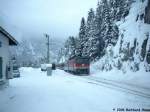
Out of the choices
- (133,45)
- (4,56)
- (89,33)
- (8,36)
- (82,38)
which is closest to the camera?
(4,56)

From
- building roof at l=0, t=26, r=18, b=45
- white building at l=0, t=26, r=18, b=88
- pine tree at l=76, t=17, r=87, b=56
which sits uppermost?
pine tree at l=76, t=17, r=87, b=56

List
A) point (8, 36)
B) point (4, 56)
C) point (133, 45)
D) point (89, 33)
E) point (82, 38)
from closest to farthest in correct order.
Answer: point (4, 56) → point (8, 36) → point (133, 45) → point (89, 33) → point (82, 38)

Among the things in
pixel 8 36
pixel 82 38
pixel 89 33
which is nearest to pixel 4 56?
pixel 8 36

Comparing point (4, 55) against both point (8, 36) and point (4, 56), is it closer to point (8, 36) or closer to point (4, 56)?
point (4, 56)

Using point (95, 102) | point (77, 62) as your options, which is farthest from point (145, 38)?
point (95, 102)

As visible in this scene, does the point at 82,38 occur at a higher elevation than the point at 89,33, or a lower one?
lower

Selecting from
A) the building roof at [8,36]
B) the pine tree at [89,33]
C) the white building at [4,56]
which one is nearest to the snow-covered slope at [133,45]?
the pine tree at [89,33]

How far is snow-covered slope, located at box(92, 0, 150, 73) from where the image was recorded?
3163 centimetres

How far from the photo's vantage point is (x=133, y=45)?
36.2 metres

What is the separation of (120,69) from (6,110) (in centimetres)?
2657

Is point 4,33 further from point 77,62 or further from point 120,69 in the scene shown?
point 77,62

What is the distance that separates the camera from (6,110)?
12.4 m

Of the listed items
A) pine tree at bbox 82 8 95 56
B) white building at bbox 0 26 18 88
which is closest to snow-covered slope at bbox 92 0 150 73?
pine tree at bbox 82 8 95 56

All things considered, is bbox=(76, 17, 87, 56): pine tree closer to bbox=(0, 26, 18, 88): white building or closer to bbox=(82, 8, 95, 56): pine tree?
bbox=(82, 8, 95, 56): pine tree
